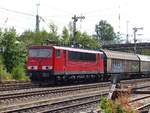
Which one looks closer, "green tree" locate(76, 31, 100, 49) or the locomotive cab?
the locomotive cab

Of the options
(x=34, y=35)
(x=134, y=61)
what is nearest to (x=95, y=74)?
(x=134, y=61)

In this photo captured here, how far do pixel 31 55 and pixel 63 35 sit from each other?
42.6 m

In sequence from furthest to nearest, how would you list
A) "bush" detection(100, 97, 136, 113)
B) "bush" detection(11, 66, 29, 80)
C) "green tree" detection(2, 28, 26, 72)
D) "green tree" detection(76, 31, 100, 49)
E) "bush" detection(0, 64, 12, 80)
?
"green tree" detection(76, 31, 100, 49), "green tree" detection(2, 28, 26, 72), "bush" detection(11, 66, 29, 80), "bush" detection(0, 64, 12, 80), "bush" detection(100, 97, 136, 113)

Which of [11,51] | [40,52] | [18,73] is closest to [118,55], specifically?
[11,51]

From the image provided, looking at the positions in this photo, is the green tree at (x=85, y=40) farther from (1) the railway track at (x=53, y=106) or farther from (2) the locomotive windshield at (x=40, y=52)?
(1) the railway track at (x=53, y=106)

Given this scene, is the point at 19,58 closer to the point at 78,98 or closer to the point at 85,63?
the point at 85,63

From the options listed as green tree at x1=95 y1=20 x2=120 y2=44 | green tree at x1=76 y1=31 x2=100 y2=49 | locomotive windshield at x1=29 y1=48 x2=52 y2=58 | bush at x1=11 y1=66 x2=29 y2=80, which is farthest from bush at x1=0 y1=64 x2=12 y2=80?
green tree at x1=95 y1=20 x2=120 y2=44

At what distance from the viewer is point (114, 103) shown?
1528 centimetres

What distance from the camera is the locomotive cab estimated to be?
33844 mm

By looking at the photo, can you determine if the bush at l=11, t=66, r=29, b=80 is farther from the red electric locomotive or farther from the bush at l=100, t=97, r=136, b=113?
the bush at l=100, t=97, r=136, b=113

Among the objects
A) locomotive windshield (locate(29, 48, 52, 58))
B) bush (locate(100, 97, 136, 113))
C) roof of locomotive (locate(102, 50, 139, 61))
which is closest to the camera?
bush (locate(100, 97, 136, 113))

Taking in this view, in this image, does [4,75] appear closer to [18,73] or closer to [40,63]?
[18,73]

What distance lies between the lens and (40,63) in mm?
34469

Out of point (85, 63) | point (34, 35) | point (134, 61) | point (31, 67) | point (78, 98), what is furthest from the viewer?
point (34, 35)
